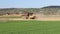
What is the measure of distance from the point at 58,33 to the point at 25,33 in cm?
207

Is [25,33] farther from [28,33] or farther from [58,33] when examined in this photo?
[58,33]

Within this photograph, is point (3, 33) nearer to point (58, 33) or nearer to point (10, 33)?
point (10, 33)

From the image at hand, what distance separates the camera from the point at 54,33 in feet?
37.7

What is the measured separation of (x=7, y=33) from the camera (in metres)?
11.4

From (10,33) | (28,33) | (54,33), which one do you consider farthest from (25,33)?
(54,33)

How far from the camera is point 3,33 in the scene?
37.6ft

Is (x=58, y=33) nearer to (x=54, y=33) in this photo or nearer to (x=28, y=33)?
(x=54, y=33)

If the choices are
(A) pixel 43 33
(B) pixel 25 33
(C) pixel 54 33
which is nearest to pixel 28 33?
(B) pixel 25 33

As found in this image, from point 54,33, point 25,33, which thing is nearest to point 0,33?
point 25,33

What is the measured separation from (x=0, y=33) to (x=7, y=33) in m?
0.45

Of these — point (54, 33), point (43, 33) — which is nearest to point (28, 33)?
point (43, 33)

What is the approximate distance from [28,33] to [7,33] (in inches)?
51.5

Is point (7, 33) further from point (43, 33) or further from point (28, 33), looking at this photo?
point (43, 33)

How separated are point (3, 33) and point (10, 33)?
0.44m
